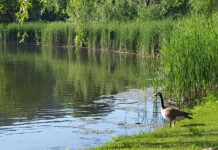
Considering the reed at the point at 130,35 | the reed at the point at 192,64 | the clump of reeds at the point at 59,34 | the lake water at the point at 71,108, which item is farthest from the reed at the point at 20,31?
the reed at the point at 192,64

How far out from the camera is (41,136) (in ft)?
41.7

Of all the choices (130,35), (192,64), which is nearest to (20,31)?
(130,35)

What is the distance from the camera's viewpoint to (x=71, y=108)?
56.6 ft

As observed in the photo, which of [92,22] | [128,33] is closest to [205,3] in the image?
[128,33]

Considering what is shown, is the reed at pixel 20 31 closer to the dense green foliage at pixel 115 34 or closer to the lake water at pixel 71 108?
the dense green foliage at pixel 115 34

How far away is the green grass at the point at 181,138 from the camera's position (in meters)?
9.21

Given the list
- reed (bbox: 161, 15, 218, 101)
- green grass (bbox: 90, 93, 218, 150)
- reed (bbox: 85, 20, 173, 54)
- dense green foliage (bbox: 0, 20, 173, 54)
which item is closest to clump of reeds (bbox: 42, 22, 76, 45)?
dense green foliage (bbox: 0, 20, 173, 54)

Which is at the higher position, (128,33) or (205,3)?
(205,3)

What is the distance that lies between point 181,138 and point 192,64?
6420mm

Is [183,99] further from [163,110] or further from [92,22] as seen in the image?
[92,22]

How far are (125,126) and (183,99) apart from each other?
3387 millimetres

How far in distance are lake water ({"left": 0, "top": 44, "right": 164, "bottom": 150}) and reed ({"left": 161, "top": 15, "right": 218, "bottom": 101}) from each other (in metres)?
1.15

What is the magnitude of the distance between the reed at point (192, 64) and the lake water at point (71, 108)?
1.15 metres

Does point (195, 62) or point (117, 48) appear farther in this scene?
point (117, 48)
